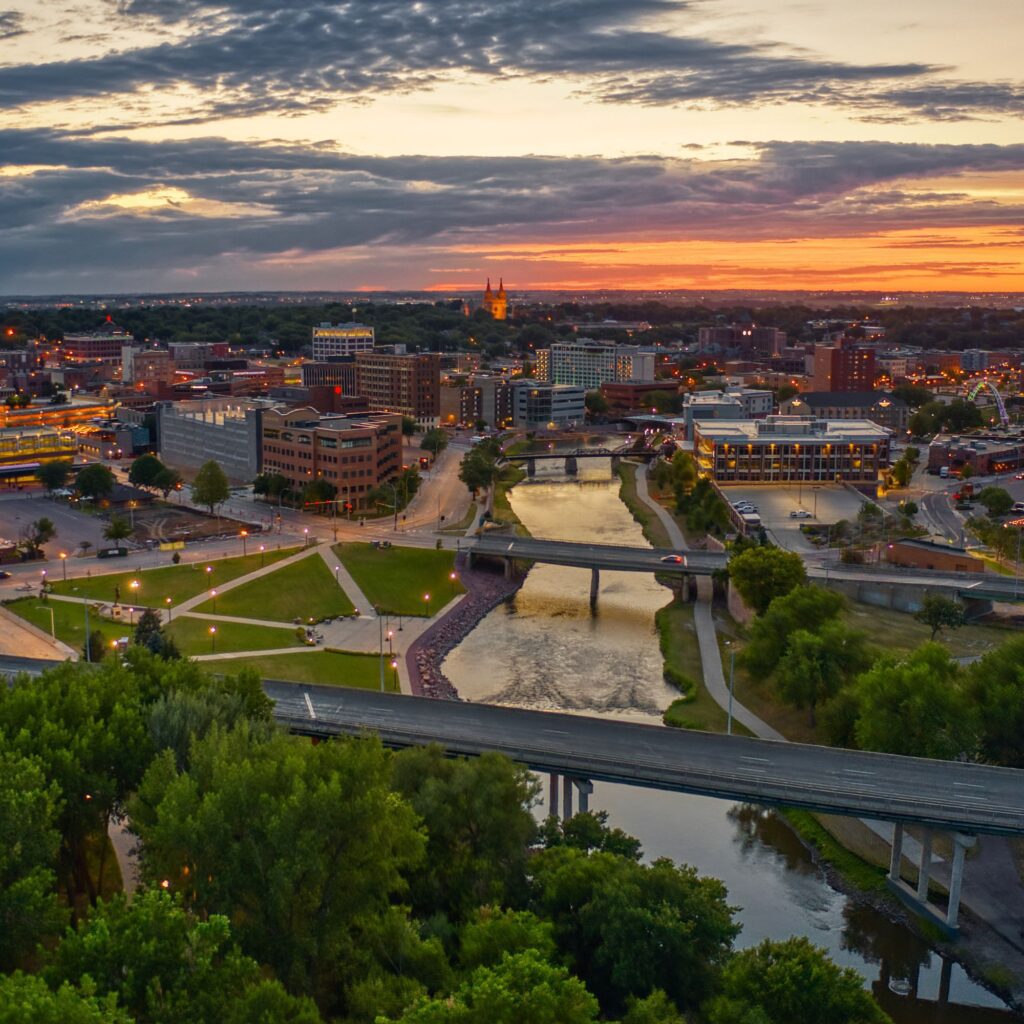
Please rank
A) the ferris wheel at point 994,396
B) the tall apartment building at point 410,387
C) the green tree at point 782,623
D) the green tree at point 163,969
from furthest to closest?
the tall apartment building at point 410,387
the ferris wheel at point 994,396
the green tree at point 782,623
the green tree at point 163,969

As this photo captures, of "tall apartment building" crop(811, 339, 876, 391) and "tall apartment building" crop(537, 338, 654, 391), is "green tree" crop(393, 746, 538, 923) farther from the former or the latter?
"tall apartment building" crop(537, 338, 654, 391)

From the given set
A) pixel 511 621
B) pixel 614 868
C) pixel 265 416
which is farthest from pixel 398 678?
pixel 265 416

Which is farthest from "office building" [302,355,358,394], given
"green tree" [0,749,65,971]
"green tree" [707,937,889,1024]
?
"green tree" [707,937,889,1024]

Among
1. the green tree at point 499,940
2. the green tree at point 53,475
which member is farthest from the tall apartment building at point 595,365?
the green tree at point 499,940

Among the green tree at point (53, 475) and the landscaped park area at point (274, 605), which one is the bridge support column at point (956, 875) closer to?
the landscaped park area at point (274, 605)

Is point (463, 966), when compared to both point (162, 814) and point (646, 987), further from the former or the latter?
point (162, 814)

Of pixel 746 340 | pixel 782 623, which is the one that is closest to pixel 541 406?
pixel 782 623
